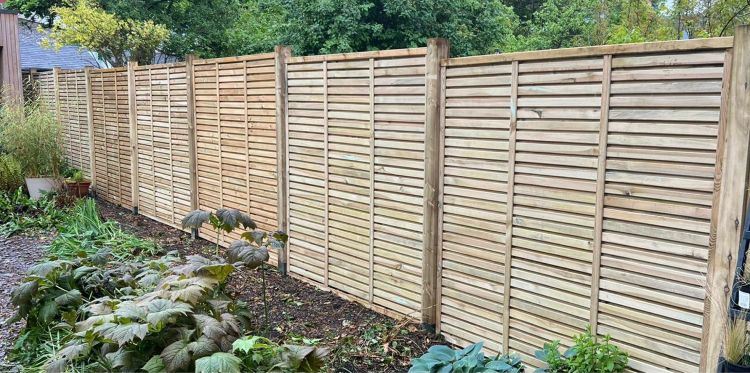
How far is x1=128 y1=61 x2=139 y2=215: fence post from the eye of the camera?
7.75 metres

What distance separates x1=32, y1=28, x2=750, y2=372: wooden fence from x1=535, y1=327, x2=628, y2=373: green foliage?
0.07 metres

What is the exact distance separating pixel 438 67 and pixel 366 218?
126cm

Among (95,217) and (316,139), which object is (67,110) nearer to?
(95,217)

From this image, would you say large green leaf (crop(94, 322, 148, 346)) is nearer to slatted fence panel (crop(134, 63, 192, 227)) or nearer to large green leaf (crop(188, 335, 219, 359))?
large green leaf (crop(188, 335, 219, 359))

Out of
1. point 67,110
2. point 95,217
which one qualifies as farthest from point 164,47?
point 95,217

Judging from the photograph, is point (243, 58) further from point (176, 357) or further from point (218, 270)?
point (176, 357)

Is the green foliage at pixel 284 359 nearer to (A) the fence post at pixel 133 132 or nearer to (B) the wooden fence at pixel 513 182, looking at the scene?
(B) the wooden fence at pixel 513 182

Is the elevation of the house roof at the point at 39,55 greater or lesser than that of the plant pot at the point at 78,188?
greater

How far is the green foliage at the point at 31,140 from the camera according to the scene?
8203 millimetres

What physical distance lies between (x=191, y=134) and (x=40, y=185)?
3.12 m

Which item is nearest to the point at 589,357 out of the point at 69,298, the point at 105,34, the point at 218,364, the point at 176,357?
the point at 218,364

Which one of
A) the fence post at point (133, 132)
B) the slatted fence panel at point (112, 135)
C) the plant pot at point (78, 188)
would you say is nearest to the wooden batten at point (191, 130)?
the fence post at point (133, 132)

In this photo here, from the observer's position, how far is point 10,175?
8.34m

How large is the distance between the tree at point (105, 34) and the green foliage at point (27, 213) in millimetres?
3458
